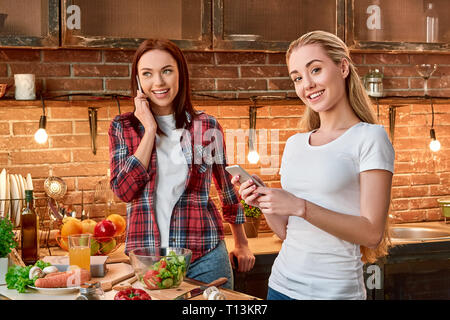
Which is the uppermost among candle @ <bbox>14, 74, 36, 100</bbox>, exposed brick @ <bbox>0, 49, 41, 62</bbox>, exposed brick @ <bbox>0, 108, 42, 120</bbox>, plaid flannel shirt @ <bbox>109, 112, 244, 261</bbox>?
exposed brick @ <bbox>0, 49, 41, 62</bbox>

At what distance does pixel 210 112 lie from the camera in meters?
3.22

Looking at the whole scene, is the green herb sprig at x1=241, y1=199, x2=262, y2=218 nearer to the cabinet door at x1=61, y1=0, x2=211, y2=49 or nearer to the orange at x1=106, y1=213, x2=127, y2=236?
the orange at x1=106, y1=213, x2=127, y2=236

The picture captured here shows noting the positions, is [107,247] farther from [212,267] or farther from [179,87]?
[179,87]

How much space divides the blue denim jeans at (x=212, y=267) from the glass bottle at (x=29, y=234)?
72 cm

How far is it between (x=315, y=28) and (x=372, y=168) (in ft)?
6.13

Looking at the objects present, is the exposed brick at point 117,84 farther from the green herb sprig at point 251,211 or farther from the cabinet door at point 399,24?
the cabinet door at point 399,24

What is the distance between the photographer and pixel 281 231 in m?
1.77

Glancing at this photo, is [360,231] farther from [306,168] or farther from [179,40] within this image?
[179,40]

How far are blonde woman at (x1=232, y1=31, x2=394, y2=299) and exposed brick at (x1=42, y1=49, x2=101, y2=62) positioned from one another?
1543 mm

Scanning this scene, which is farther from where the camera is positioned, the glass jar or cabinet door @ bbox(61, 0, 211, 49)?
the glass jar

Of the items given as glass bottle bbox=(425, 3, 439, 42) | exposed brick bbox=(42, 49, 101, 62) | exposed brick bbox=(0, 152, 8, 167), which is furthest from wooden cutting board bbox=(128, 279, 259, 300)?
glass bottle bbox=(425, 3, 439, 42)

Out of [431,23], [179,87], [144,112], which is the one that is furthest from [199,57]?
[431,23]

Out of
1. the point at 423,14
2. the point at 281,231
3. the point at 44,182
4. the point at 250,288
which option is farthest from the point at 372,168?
the point at 423,14

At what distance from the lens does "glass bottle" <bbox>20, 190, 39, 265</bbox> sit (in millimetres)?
2371
